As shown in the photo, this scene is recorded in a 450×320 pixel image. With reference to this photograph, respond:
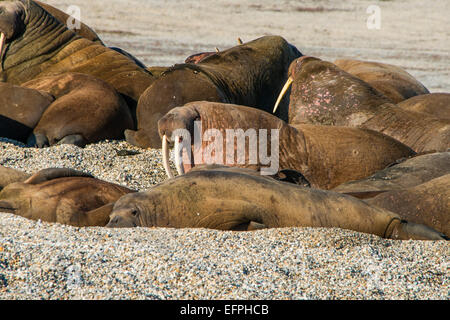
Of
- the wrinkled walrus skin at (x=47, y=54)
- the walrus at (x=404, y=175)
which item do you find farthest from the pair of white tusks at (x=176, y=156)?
the wrinkled walrus skin at (x=47, y=54)

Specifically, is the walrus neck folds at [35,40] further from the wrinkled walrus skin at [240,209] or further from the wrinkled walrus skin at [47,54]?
the wrinkled walrus skin at [240,209]

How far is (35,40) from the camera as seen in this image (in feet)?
29.6

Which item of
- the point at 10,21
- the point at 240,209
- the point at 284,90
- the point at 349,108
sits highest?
the point at 10,21

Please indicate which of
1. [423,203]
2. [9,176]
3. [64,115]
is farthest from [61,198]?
[64,115]

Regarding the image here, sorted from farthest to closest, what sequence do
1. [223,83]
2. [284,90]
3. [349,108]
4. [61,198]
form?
[284,90] → [223,83] → [349,108] → [61,198]

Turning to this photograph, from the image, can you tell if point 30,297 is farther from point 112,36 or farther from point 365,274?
point 112,36

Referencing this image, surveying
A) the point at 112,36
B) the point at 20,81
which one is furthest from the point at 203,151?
the point at 112,36

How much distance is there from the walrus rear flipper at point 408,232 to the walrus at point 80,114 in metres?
3.84

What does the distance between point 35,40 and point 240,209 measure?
564 centimetres

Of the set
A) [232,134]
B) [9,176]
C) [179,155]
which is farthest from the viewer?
[232,134]

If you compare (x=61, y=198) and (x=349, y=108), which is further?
(x=349, y=108)

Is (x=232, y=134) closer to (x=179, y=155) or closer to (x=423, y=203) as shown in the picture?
(x=179, y=155)

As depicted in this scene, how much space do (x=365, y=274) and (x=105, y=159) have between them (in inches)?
147

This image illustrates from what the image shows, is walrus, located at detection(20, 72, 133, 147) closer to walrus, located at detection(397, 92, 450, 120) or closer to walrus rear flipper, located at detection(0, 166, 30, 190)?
walrus rear flipper, located at detection(0, 166, 30, 190)
